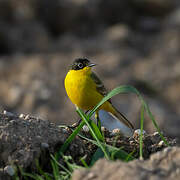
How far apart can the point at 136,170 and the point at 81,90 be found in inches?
105

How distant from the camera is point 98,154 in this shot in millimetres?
3865

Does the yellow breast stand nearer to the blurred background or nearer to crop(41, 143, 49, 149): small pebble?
crop(41, 143, 49, 149): small pebble

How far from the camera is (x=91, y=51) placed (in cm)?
1221

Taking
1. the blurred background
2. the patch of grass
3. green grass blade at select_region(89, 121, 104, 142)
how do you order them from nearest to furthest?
the patch of grass → green grass blade at select_region(89, 121, 104, 142) → the blurred background

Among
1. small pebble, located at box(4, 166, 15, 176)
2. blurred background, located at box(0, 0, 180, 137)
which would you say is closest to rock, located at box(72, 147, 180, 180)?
small pebble, located at box(4, 166, 15, 176)

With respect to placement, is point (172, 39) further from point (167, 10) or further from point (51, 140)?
→ point (51, 140)

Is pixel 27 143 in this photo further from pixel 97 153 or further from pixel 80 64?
pixel 80 64

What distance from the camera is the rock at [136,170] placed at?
298cm

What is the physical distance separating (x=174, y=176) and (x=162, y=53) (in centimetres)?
969

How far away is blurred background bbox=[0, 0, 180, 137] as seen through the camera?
10.3 meters

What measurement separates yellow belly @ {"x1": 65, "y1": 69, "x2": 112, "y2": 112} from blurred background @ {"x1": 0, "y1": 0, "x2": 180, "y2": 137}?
367 centimetres

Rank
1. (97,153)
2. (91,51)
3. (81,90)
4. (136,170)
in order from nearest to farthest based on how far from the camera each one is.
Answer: (136,170), (97,153), (81,90), (91,51)

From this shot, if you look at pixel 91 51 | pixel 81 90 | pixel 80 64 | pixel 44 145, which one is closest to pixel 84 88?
pixel 81 90

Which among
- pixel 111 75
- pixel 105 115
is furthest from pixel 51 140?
pixel 111 75
